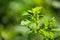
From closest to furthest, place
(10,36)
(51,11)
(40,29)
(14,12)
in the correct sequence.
Answer: (40,29) → (10,36) → (14,12) → (51,11)

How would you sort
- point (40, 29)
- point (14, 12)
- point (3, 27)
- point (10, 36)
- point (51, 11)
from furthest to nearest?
point (51, 11)
point (14, 12)
point (3, 27)
point (10, 36)
point (40, 29)

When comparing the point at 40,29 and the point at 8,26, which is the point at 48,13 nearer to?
the point at 8,26

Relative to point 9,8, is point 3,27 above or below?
below

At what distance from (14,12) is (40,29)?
5.67ft

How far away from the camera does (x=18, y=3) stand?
3.44 m

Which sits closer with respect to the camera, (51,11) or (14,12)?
(14,12)

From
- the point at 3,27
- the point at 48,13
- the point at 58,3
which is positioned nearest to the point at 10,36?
the point at 3,27

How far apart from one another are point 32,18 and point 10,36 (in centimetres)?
128

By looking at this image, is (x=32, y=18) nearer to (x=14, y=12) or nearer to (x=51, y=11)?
(x=14, y=12)

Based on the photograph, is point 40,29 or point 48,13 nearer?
point 40,29

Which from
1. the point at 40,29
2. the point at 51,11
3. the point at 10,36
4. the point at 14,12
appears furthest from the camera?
the point at 51,11

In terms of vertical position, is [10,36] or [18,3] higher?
[18,3]

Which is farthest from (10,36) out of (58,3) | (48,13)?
(58,3)

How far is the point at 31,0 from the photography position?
3494 mm
